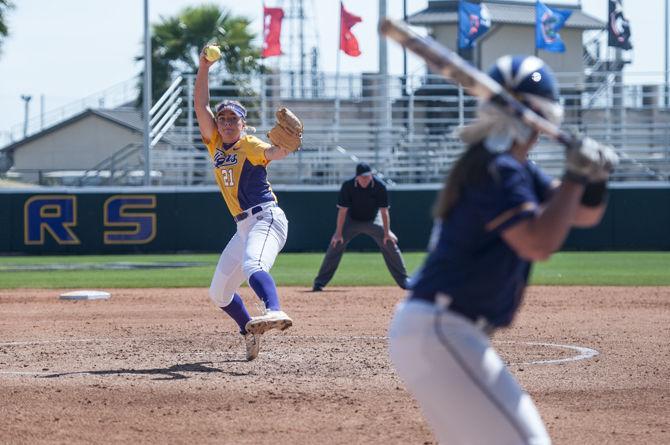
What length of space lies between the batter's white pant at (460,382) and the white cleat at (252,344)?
5079 mm

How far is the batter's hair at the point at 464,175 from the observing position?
3.71 meters

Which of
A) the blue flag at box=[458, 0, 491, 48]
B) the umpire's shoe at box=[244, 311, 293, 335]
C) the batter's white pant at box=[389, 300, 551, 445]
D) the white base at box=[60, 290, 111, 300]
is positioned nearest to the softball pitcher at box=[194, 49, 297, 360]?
the umpire's shoe at box=[244, 311, 293, 335]

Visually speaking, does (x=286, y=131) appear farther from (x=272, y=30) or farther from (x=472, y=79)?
(x=272, y=30)

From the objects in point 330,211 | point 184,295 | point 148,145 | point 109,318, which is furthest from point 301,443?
point 148,145

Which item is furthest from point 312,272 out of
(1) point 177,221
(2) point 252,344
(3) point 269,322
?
(3) point 269,322

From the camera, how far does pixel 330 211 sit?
84.6 feet

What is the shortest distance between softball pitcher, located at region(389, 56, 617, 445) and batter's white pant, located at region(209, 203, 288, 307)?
473 centimetres

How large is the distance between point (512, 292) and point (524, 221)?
395 mm

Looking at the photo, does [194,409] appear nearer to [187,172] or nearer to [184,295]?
[184,295]

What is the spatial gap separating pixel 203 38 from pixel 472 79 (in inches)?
1346

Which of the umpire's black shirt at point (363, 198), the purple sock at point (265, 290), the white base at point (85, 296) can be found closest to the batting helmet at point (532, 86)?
the purple sock at point (265, 290)

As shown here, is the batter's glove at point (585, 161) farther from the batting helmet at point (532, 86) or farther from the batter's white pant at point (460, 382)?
the batter's white pant at point (460, 382)

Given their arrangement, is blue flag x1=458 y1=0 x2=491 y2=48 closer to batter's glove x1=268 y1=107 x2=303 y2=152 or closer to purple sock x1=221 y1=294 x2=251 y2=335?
purple sock x1=221 y1=294 x2=251 y2=335

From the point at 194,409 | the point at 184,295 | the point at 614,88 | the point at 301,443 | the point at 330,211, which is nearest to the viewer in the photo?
the point at 301,443
